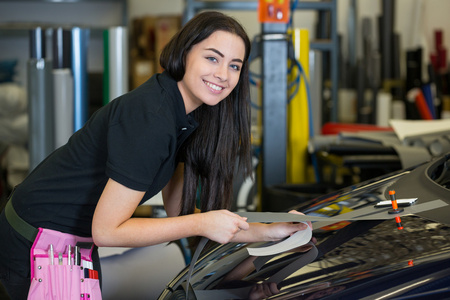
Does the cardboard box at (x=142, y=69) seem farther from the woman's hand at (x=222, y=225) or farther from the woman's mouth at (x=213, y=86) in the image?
the woman's hand at (x=222, y=225)

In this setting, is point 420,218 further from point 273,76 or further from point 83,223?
point 273,76

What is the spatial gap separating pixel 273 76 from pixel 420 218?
2.00 m

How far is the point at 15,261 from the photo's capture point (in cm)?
151

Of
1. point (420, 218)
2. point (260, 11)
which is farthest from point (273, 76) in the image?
point (420, 218)

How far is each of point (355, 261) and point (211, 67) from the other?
59cm

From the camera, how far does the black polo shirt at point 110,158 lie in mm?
1264

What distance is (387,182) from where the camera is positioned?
1513 mm

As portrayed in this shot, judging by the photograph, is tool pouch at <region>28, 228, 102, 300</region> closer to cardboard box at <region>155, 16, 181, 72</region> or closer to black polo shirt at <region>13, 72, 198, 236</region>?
black polo shirt at <region>13, 72, 198, 236</region>

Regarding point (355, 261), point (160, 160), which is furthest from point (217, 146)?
point (355, 261)

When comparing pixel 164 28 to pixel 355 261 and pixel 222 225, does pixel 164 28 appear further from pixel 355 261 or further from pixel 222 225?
pixel 355 261

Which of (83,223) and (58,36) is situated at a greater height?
(58,36)

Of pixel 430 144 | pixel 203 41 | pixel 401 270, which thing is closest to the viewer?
pixel 401 270

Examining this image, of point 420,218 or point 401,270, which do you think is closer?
point 401,270

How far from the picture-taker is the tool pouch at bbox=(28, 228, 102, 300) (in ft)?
4.61
